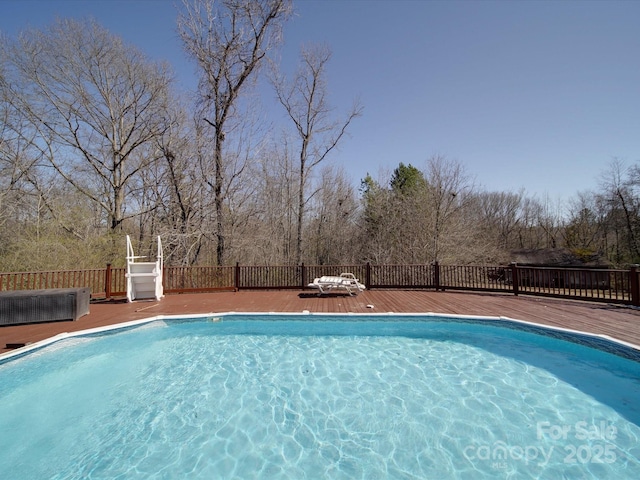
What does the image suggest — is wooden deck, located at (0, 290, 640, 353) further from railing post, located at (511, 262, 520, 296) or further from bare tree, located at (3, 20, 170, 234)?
bare tree, located at (3, 20, 170, 234)

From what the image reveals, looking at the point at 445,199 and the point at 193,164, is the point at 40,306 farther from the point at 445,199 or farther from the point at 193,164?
the point at 445,199

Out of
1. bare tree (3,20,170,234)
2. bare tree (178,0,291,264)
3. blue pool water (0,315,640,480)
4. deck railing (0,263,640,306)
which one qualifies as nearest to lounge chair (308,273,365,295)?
deck railing (0,263,640,306)

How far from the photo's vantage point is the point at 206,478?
232 cm

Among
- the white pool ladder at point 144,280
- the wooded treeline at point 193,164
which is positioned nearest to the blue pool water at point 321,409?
the white pool ladder at point 144,280

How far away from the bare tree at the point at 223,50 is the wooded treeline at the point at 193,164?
0.14 ft

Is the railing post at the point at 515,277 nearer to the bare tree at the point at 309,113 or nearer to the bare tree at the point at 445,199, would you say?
the bare tree at the point at 445,199

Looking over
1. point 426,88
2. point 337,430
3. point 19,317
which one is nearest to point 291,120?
point 426,88

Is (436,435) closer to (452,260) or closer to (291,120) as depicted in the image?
(452,260)

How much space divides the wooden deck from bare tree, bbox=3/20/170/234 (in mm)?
7376

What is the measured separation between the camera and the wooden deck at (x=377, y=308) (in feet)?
16.5

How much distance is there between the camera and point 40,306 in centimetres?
550

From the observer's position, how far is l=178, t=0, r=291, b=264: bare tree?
452 inches

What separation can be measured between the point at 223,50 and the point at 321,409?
13.6 meters

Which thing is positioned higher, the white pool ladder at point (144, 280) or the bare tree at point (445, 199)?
the bare tree at point (445, 199)
